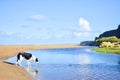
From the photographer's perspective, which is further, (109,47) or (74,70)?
(109,47)

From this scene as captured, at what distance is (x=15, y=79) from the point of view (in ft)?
72.3

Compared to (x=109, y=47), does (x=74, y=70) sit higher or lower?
lower

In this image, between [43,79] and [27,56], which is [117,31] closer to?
[27,56]

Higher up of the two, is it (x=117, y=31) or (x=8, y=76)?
(x=117, y=31)

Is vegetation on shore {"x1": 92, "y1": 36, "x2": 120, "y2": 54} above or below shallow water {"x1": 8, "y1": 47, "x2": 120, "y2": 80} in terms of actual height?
above

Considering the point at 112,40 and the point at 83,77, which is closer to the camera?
the point at 83,77

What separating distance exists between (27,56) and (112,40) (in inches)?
3192

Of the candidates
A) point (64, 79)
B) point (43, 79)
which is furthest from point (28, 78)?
point (64, 79)

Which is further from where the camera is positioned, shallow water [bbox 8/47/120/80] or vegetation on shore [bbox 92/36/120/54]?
vegetation on shore [bbox 92/36/120/54]

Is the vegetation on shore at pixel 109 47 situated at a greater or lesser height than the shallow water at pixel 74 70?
greater

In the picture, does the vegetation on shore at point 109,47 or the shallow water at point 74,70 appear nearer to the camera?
the shallow water at point 74,70

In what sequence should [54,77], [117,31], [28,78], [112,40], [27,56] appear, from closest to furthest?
[28,78], [54,77], [27,56], [112,40], [117,31]

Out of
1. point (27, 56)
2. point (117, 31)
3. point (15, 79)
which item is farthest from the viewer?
point (117, 31)

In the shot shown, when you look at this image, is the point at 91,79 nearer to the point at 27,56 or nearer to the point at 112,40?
the point at 27,56
